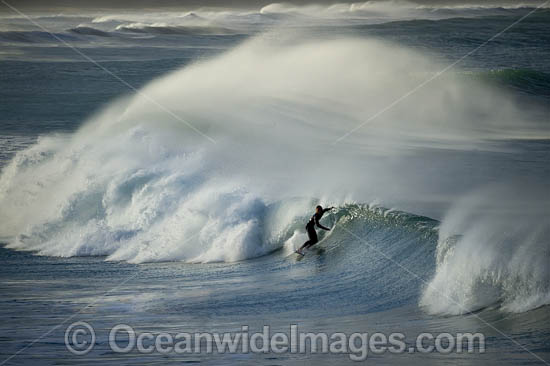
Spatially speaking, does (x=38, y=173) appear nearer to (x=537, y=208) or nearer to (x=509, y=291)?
(x=537, y=208)

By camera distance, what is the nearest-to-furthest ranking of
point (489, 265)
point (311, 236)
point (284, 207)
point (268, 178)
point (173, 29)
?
1. point (489, 265)
2. point (311, 236)
3. point (284, 207)
4. point (268, 178)
5. point (173, 29)

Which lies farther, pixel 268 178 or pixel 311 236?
pixel 268 178

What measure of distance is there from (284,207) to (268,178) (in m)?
2.13

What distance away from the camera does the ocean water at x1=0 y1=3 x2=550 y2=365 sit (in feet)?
29.2

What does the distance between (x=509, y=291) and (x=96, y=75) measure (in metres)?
35.2

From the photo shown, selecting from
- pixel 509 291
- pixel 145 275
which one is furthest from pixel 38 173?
pixel 509 291

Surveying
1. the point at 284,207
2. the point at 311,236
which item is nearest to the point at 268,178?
the point at 284,207

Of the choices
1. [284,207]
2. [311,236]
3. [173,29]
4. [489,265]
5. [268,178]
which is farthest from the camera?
[173,29]

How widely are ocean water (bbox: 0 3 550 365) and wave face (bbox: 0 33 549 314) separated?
2.0 inches

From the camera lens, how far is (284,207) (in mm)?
14156

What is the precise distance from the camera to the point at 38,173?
1839cm

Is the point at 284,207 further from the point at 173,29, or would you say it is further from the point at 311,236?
the point at 173,29

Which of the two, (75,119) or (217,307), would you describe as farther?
(75,119)

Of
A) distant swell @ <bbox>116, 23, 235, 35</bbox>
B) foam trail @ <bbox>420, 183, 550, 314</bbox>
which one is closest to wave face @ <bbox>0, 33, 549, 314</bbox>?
foam trail @ <bbox>420, 183, 550, 314</bbox>
